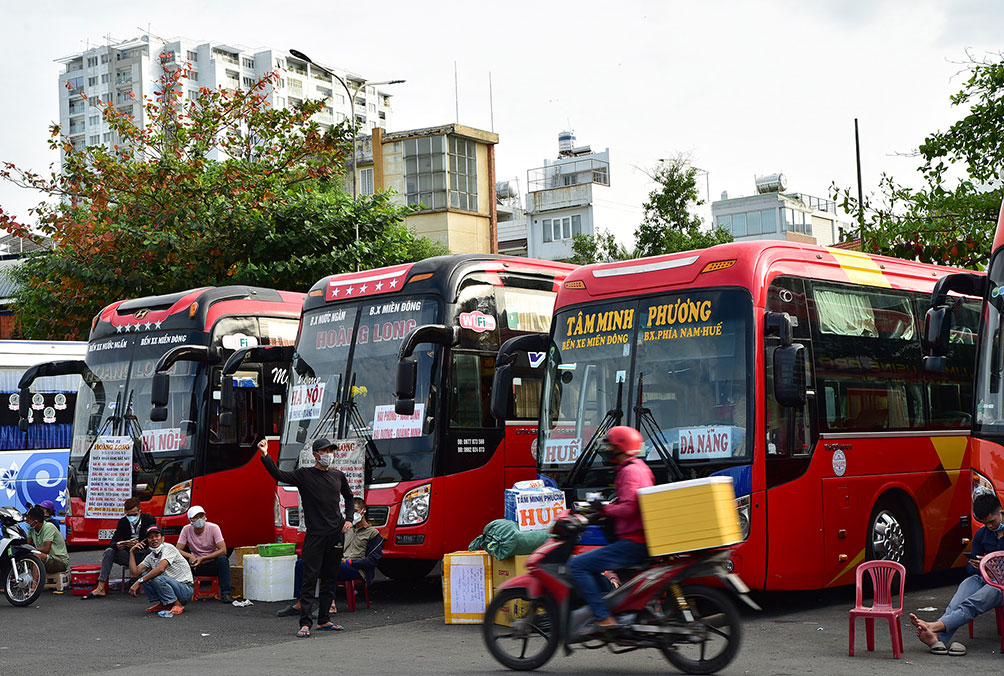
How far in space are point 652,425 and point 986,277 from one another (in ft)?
9.82

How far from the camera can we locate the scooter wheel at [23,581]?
13.6 metres

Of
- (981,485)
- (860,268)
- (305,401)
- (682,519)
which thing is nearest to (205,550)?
(305,401)

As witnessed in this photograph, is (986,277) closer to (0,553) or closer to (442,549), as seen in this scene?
(442,549)

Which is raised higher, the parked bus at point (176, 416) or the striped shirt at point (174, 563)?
the parked bus at point (176, 416)

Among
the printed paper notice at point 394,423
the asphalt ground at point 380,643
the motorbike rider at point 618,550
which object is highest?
the printed paper notice at point 394,423

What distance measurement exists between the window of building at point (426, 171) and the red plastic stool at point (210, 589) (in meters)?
30.3

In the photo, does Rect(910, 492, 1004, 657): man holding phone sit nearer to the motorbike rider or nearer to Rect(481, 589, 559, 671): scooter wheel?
the motorbike rider

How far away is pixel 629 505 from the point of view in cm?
829

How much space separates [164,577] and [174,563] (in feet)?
0.75

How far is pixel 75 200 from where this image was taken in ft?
89.4

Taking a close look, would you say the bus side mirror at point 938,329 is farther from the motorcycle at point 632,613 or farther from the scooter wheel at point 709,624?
the scooter wheel at point 709,624

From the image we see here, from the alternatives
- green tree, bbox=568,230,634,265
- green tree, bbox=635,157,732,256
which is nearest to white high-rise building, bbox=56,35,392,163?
green tree, bbox=568,230,634,265

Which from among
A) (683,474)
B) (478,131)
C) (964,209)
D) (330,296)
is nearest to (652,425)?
(683,474)

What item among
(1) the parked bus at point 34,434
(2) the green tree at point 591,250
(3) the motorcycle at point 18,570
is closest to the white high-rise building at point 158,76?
(2) the green tree at point 591,250
